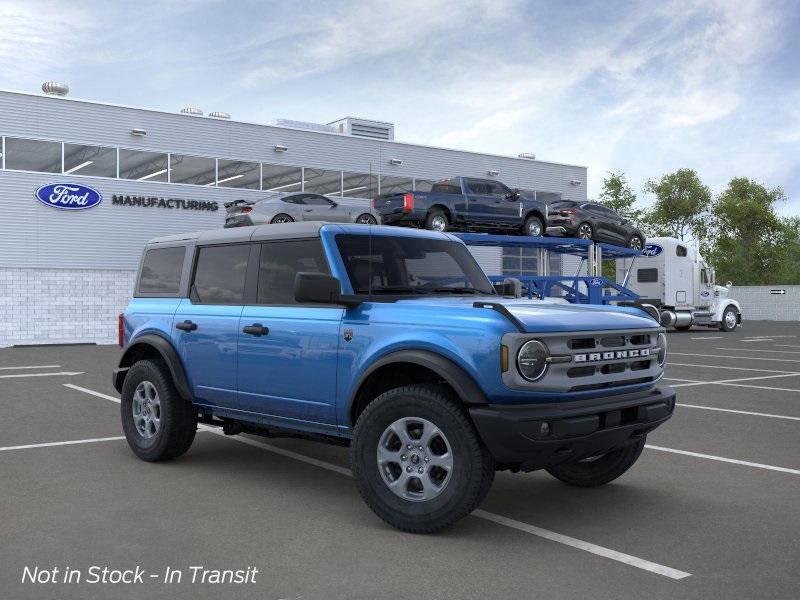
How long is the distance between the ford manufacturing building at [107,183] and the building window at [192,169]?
4 centimetres

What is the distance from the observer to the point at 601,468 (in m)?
6.07

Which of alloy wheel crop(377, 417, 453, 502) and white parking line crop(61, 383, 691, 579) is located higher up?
alloy wheel crop(377, 417, 453, 502)

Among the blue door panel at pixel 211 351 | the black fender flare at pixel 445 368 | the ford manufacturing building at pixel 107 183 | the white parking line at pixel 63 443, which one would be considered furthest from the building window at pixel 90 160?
the black fender flare at pixel 445 368

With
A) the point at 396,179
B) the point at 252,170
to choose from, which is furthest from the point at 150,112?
the point at 396,179

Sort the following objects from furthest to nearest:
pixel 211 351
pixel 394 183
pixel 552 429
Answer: pixel 394 183, pixel 211 351, pixel 552 429

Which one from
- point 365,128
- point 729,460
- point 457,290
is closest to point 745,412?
point 729,460

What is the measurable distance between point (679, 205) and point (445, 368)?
70.4m

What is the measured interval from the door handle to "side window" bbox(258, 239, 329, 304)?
0.74 feet

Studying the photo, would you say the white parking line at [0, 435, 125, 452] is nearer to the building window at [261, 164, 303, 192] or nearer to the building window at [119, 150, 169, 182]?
the building window at [119, 150, 169, 182]

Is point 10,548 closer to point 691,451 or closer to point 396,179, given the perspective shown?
point 691,451

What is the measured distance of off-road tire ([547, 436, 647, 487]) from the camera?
597 cm

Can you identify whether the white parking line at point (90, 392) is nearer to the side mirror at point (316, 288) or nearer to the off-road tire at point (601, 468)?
the side mirror at point (316, 288)

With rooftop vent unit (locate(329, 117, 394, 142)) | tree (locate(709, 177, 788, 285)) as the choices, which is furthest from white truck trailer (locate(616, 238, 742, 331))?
tree (locate(709, 177, 788, 285))

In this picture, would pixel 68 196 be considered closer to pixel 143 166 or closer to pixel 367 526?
pixel 143 166
